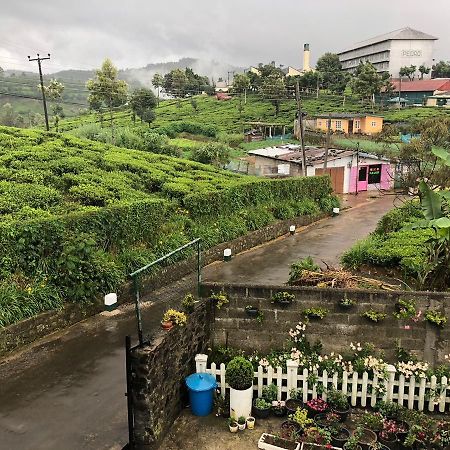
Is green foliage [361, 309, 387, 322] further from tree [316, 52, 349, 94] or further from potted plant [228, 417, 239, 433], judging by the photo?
tree [316, 52, 349, 94]

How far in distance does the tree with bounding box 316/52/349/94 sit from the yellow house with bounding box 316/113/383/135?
29418 millimetres

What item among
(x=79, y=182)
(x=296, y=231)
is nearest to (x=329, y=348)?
(x=79, y=182)

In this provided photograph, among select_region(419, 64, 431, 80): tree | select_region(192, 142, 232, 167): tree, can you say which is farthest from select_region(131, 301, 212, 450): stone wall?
select_region(419, 64, 431, 80): tree

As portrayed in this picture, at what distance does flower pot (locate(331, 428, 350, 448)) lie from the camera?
6543 millimetres

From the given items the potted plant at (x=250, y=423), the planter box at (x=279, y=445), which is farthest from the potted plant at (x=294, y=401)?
the planter box at (x=279, y=445)

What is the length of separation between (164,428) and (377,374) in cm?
346

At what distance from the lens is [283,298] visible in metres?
7.83

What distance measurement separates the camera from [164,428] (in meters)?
6.78

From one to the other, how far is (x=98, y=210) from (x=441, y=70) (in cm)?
11083

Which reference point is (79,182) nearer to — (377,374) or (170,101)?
(377,374)

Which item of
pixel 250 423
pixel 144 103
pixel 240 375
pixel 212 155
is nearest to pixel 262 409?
pixel 250 423

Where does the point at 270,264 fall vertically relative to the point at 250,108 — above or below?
below

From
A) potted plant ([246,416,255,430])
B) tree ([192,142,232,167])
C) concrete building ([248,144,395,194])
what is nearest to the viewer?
potted plant ([246,416,255,430])

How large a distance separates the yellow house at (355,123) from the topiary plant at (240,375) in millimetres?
50903
